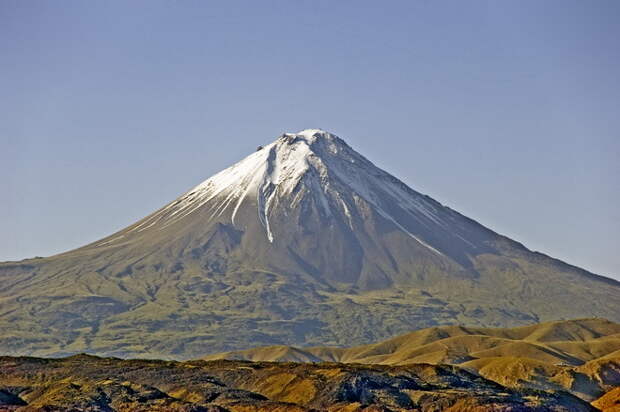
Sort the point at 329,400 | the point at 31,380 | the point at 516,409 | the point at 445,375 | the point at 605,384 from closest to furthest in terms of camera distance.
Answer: the point at 516,409 → the point at 329,400 → the point at 31,380 → the point at 445,375 → the point at 605,384

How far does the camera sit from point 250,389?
13538cm

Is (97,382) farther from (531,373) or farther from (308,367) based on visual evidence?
(531,373)

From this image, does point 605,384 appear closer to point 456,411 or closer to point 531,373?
point 531,373

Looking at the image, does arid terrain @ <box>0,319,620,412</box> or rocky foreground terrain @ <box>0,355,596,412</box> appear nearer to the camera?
rocky foreground terrain @ <box>0,355,596,412</box>

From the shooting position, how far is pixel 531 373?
174 metres

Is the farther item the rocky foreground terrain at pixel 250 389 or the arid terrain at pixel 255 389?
the arid terrain at pixel 255 389

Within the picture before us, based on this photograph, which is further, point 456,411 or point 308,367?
point 308,367

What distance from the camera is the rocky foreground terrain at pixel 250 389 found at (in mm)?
120812

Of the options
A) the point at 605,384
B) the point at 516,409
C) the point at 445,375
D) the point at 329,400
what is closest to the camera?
the point at 516,409

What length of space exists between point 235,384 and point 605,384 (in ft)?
202

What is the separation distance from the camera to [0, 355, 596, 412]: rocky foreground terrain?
121 metres

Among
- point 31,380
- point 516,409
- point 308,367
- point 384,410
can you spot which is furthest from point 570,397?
point 31,380

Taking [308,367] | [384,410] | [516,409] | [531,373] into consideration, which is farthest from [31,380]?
[531,373]

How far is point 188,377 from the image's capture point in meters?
137
